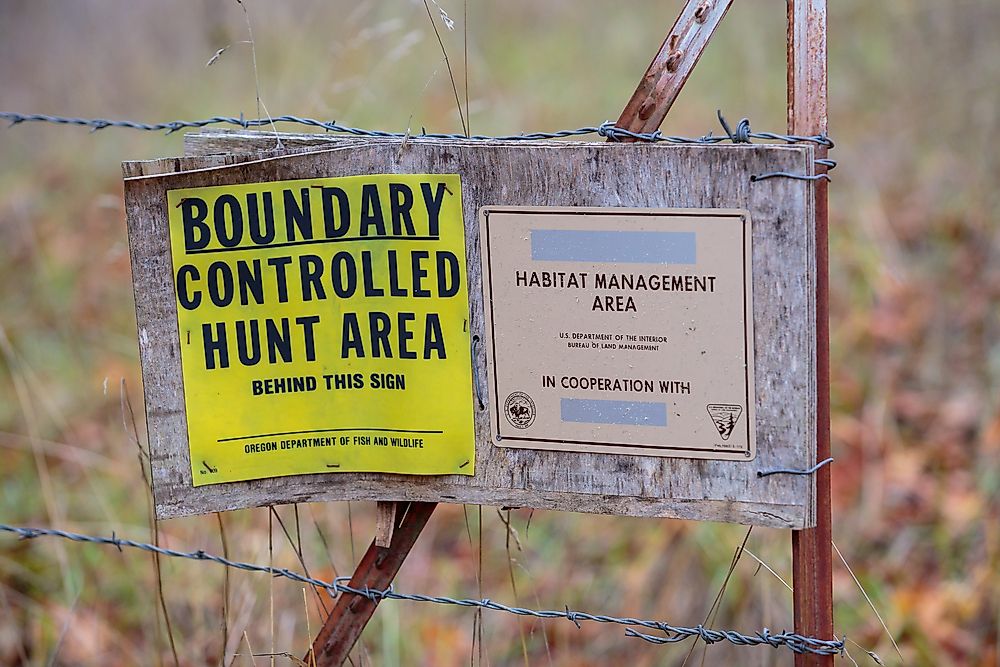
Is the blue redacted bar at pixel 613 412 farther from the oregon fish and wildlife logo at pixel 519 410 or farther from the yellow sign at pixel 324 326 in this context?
the yellow sign at pixel 324 326

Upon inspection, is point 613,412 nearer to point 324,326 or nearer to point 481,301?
point 481,301

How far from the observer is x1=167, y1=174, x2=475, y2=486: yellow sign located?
1371 millimetres

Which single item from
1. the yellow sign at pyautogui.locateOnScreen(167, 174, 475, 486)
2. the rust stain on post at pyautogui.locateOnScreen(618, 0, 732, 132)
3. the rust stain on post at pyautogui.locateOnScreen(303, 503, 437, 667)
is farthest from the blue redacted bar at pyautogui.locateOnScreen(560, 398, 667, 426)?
the rust stain on post at pyautogui.locateOnScreen(618, 0, 732, 132)

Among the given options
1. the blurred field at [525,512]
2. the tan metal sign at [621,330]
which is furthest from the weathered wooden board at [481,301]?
the blurred field at [525,512]

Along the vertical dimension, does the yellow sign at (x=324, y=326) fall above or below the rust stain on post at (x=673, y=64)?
below

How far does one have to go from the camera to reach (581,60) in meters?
5.85

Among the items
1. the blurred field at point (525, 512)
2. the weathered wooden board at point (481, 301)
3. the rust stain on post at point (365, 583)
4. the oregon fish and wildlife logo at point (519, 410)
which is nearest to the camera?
the weathered wooden board at point (481, 301)

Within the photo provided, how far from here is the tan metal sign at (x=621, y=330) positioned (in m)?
1.27

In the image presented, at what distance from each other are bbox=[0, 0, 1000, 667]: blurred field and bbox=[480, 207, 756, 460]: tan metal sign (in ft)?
1.11

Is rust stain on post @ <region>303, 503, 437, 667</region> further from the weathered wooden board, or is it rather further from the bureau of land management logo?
the bureau of land management logo

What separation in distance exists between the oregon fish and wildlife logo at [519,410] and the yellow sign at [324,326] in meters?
0.06

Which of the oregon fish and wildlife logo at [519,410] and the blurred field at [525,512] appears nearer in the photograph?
the oregon fish and wildlife logo at [519,410]

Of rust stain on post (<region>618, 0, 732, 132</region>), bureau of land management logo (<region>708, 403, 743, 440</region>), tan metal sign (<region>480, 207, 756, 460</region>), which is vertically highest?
rust stain on post (<region>618, 0, 732, 132</region>)

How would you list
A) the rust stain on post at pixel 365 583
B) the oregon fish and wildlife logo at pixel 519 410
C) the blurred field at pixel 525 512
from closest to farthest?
the oregon fish and wildlife logo at pixel 519 410
the rust stain on post at pixel 365 583
the blurred field at pixel 525 512
